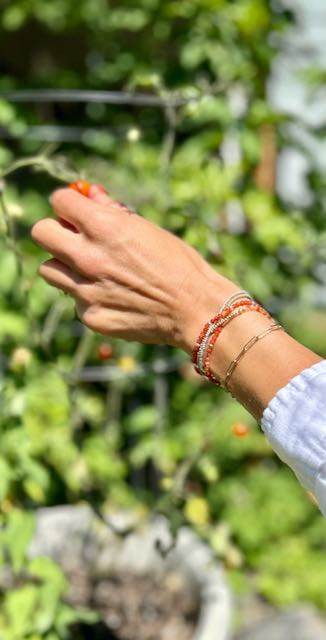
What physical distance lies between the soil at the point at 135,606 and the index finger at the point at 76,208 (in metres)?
1.35

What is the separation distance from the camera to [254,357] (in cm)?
129

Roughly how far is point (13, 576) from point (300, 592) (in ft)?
4.94

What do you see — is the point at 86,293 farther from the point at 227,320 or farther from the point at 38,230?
the point at 227,320

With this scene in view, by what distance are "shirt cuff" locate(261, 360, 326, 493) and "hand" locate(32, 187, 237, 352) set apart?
0.17 meters

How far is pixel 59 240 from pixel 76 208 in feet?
0.17

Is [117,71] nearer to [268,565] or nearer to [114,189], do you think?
[114,189]

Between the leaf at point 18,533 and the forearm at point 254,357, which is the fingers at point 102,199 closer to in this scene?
the forearm at point 254,357

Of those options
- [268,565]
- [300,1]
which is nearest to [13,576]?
[268,565]

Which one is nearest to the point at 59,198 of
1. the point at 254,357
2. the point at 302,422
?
the point at 254,357

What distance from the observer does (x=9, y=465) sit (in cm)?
195

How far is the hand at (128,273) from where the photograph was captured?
1365 mm

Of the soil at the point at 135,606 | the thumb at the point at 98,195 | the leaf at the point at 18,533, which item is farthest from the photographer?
the soil at the point at 135,606

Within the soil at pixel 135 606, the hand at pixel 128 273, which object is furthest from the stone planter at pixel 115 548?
the hand at pixel 128 273

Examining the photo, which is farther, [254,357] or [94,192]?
[94,192]
